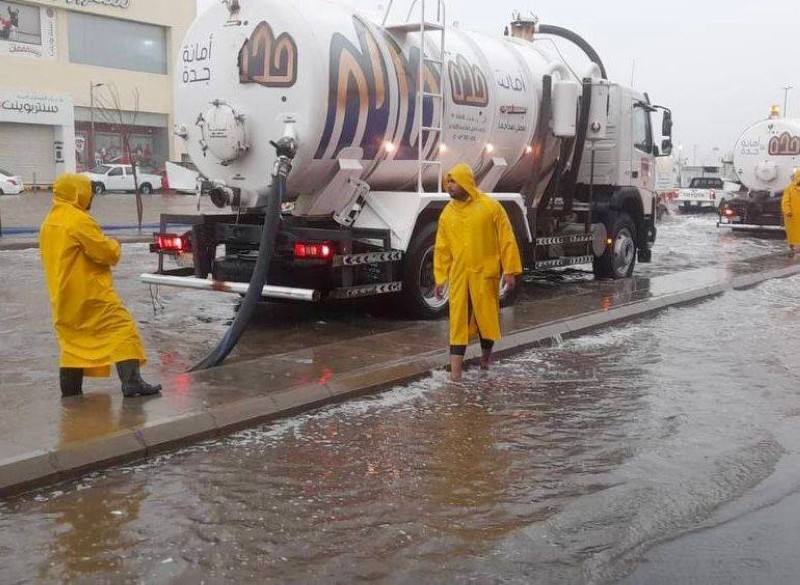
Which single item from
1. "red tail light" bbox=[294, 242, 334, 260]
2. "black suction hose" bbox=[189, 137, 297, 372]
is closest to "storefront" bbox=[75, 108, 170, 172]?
"red tail light" bbox=[294, 242, 334, 260]

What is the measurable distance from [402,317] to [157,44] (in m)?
41.3

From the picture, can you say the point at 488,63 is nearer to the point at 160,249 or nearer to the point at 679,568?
the point at 160,249

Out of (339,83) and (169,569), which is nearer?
(169,569)

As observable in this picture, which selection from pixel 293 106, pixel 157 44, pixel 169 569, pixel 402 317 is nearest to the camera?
pixel 169 569

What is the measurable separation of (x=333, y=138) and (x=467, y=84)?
2.24 meters

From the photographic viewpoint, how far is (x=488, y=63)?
10.7 metres

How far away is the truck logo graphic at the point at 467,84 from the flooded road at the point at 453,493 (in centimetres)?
385

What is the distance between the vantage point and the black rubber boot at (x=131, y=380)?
6082mm

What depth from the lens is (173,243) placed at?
9602mm

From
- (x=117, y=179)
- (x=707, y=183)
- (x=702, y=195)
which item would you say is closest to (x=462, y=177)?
(x=702, y=195)

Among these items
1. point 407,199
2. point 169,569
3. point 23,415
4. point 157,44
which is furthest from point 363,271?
point 157,44

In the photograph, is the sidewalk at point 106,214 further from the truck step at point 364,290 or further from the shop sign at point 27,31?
the shop sign at point 27,31

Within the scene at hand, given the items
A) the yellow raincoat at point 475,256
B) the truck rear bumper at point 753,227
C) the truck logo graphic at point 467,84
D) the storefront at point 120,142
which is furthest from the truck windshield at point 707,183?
the yellow raincoat at point 475,256

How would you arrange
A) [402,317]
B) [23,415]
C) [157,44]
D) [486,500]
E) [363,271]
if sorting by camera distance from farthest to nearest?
1. [157,44]
2. [402,317]
3. [363,271]
4. [23,415]
5. [486,500]
